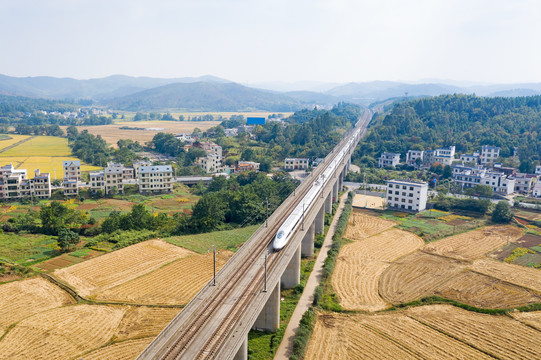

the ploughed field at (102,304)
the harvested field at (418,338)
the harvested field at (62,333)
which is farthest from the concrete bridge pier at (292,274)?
the harvested field at (62,333)

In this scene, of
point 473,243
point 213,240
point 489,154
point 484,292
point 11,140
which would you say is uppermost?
point 489,154

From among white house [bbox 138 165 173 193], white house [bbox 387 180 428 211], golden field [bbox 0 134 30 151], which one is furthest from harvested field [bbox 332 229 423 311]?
golden field [bbox 0 134 30 151]

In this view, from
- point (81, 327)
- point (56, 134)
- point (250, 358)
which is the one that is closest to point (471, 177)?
point (250, 358)

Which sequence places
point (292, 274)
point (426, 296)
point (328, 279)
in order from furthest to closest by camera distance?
point (328, 279)
point (292, 274)
point (426, 296)

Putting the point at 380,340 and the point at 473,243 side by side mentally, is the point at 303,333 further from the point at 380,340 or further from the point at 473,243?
the point at 473,243

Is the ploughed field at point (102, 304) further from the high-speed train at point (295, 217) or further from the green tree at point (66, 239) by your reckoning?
the high-speed train at point (295, 217)

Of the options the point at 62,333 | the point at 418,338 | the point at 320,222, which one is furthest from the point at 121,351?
the point at 320,222

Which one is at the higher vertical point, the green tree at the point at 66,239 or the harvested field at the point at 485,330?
the green tree at the point at 66,239
